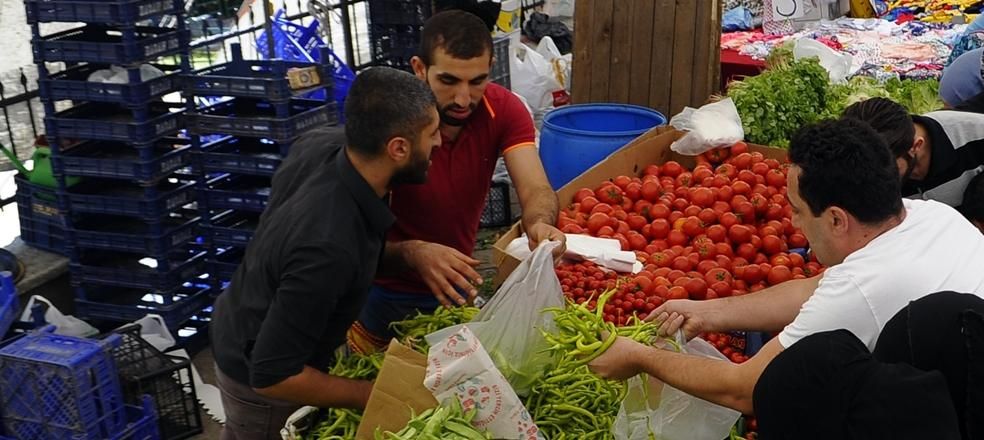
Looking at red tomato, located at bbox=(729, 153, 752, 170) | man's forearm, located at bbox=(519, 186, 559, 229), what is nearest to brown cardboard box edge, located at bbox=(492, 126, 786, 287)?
red tomato, located at bbox=(729, 153, 752, 170)

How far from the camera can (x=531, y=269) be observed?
290 cm

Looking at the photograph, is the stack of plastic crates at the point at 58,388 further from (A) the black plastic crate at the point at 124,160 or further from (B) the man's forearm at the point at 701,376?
(B) the man's forearm at the point at 701,376

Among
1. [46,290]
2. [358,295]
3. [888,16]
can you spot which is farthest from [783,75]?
[888,16]

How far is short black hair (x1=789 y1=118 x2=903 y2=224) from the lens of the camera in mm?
2389

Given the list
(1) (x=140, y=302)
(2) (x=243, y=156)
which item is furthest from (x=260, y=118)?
(1) (x=140, y=302)

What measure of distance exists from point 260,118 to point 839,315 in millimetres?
3756

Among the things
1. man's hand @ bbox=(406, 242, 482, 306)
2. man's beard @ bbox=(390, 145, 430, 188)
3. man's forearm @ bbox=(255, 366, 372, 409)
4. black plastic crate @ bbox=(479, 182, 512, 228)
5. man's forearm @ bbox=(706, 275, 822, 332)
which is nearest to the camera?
man's forearm @ bbox=(255, 366, 372, 409)

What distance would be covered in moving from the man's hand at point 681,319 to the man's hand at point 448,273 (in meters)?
0.59

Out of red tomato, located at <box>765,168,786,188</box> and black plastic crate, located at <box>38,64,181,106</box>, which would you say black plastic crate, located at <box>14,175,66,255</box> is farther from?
red tomato, located at <box>765,168,786,188</box>

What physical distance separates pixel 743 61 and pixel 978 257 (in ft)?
20.6

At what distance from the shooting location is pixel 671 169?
5.12 meters

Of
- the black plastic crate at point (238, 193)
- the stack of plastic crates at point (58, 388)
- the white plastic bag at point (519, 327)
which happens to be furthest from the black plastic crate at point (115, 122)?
the white plastic bag at point (519, 327)

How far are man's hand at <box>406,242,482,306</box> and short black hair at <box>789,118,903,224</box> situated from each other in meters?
1.02

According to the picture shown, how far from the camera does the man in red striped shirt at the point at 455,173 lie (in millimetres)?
3291
